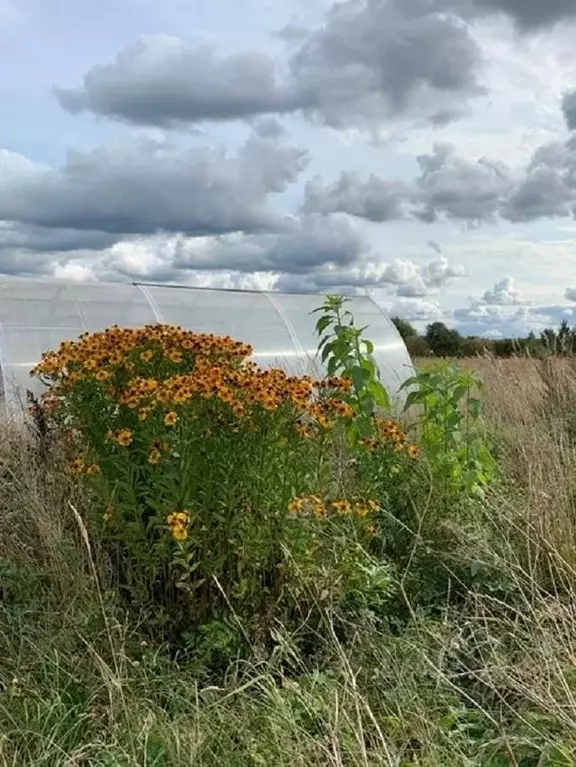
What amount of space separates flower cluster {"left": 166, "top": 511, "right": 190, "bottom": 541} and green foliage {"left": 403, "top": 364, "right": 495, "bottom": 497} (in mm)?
1584

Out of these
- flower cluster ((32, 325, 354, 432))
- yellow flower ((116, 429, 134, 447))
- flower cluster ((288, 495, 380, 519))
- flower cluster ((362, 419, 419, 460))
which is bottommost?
flower cluster ((288, 495, 380, 519))

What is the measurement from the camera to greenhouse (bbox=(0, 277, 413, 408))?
331 inches

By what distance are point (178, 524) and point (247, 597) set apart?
0.53m

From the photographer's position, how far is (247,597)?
319cm

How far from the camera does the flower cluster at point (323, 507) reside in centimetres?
305

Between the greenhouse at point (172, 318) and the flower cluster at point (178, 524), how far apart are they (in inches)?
190

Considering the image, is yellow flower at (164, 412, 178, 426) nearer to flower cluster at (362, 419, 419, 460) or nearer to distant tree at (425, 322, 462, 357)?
flower cluster at (362, 419, 419, 460)

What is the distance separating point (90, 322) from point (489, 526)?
6.13 metres

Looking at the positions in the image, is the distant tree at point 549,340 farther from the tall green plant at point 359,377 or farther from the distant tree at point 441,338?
the distant tree at point 441,338

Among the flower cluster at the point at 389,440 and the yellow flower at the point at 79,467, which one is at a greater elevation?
the yellow flower at the point at 79,467

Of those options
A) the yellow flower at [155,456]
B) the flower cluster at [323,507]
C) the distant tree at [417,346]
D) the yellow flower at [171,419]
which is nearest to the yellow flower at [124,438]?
the yellow flower at [155,456]

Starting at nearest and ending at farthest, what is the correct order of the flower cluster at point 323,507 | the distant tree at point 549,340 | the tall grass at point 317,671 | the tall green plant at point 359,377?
the tall grass at point 317,671, the flower cluster at point 323,507, the tall green plant at point 359,377, the distant tree at point 549,340

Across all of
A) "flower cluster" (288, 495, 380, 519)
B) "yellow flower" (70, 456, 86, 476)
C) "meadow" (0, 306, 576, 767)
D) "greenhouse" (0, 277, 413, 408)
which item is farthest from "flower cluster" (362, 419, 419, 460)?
"greenhouse" (0, 277, 413, 408)

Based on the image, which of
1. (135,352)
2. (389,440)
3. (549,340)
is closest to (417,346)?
(549,340)
